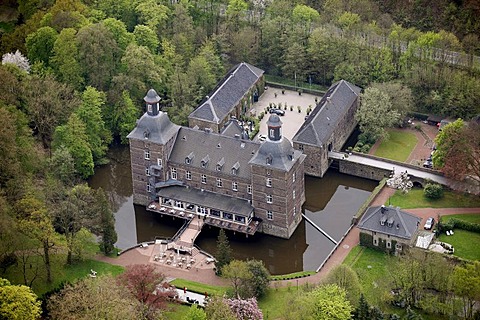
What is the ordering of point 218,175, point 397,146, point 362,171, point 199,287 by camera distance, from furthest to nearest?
point 397,146 < point 362,171 < point 218,175 < point 199,287

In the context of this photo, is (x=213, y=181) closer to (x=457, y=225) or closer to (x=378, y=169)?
(x=378, y=169)

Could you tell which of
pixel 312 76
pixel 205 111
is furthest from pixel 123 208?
pixel 312 76

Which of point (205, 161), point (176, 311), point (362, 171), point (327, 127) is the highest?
point (205, 161)

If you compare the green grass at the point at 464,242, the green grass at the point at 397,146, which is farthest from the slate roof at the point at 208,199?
the green grass at the point at 397,146

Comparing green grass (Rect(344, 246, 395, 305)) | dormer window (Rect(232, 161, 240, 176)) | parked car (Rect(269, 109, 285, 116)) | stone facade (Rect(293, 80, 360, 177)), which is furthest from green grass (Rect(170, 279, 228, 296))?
parked car (Rect(269, 109, 285, 116))

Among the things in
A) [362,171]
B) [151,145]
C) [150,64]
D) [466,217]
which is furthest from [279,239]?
[150,64]
